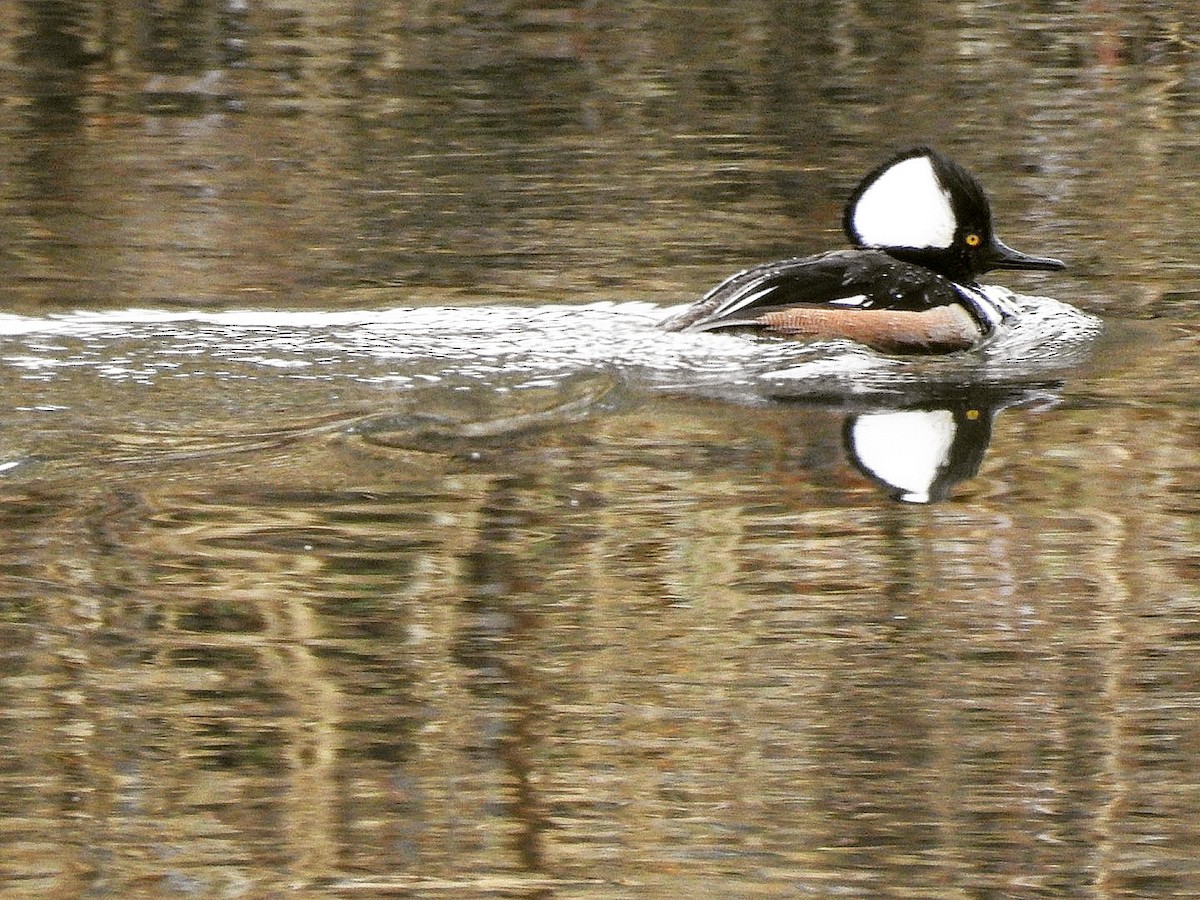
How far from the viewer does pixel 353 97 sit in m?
12.5

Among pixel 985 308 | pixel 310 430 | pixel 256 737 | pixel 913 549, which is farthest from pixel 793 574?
pixel 985 308

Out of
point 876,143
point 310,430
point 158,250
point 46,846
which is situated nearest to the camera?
point 46,846

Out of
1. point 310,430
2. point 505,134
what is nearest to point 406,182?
point 505,134

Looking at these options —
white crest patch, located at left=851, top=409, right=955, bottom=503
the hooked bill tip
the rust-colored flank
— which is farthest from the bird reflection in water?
the hooked bill tip

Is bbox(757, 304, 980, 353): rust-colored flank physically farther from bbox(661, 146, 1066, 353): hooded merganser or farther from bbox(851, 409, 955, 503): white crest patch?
bbox(851, 409, 955, 503): white crest patch

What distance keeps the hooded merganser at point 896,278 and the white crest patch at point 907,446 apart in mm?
713

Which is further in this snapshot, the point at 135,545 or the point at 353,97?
the point at 353,97

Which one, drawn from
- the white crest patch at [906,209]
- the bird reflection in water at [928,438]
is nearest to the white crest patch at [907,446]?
the bird reflection in water at [928,438]

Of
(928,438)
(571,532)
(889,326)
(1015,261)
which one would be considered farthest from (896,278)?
(571,532)

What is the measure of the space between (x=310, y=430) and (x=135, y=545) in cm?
115

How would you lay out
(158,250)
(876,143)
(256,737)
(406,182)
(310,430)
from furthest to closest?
1. (876,143)
2. (406,182)
3. (158,250)
4. (310,430)
5. (256,737)

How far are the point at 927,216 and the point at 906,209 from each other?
0.08 meters

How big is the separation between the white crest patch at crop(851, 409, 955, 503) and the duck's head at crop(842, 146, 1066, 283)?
4.62 feet

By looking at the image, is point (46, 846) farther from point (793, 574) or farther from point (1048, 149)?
point (1048, 149)
